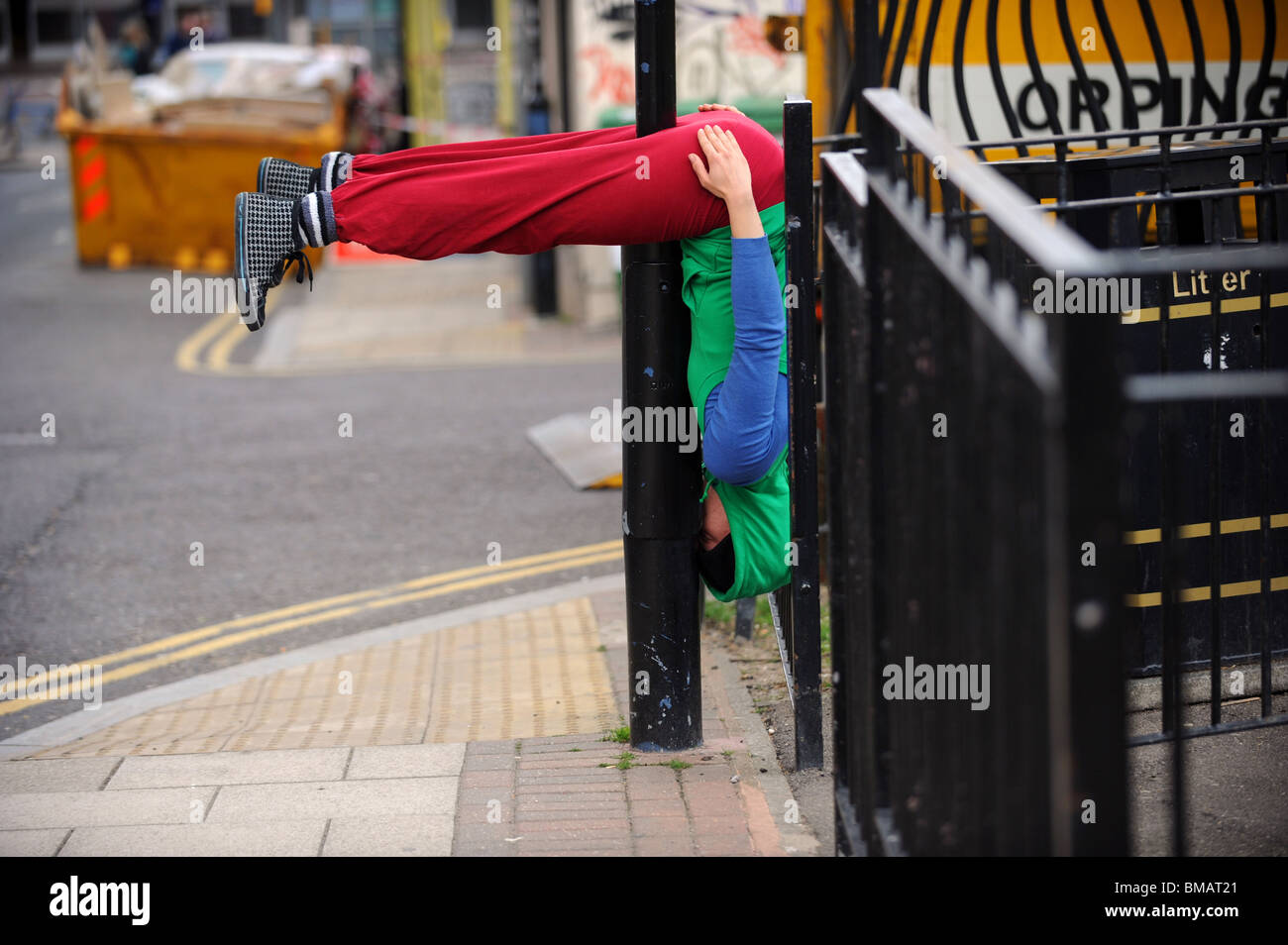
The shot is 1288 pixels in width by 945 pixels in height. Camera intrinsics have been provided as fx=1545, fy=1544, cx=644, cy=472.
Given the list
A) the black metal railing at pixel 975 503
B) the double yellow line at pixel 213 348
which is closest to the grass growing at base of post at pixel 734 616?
the black metal railing at pixel 975 503

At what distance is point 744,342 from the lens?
3.67 metres

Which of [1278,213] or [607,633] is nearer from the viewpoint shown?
[1278,213]

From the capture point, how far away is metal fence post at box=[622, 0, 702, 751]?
12.6 feet

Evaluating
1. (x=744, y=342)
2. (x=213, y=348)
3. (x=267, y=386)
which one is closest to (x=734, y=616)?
(x=744, y=342)

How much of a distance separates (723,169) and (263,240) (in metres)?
1.08

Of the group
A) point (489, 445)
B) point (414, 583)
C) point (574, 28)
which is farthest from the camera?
point (574, 28)

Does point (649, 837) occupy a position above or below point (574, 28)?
below

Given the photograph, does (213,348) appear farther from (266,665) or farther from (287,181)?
(287,181)

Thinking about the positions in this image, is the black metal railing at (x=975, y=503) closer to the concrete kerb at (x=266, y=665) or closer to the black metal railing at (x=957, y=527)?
the black metal railing at (x=957, y=527)

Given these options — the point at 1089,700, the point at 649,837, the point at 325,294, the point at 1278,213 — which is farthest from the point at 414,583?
the point at 325,294

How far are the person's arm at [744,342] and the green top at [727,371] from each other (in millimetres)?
77

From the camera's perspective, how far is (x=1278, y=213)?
170 inches

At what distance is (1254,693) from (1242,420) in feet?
2.49
